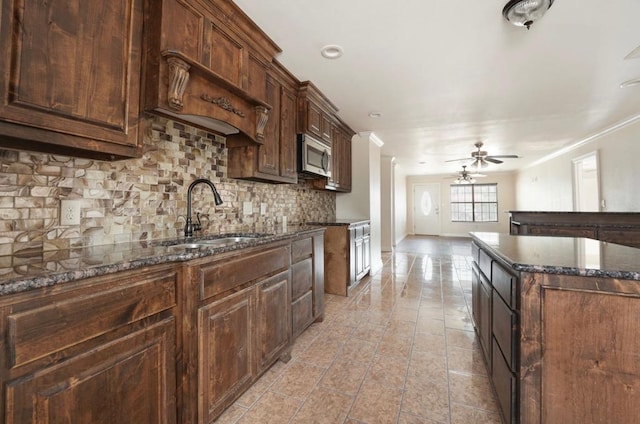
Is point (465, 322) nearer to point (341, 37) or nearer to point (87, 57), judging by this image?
point (341, 37)

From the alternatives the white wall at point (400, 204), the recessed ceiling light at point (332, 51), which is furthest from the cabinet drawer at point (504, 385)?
the white wall at point (400, 204)

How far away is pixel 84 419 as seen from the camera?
906 millimetres

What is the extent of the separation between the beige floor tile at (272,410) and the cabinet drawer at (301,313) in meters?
0.52

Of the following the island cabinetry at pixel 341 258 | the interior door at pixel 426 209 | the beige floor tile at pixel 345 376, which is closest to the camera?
the beige floor tile at pixel 345 376

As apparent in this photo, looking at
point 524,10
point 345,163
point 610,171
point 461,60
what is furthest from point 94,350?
point 610,171

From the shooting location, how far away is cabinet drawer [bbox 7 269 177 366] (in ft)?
2.50

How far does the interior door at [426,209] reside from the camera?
35.2 ft

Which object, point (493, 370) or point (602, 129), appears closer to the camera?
point (493, 370)

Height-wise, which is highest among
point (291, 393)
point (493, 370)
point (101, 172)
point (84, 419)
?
point (101, 172)

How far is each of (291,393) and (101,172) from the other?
65.7 inches

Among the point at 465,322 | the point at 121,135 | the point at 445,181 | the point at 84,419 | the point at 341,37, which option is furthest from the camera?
the point at 445,181

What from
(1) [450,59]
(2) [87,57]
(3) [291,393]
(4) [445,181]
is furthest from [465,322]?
(4) [445,181]

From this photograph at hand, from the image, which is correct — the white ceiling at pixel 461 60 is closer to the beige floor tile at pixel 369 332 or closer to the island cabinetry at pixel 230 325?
the island cabinetry at pixel 230 325

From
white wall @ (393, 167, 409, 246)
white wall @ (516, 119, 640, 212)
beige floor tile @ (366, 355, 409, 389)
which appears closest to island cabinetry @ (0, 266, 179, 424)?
beige floor tile @ (366, 355, 409, 389)
